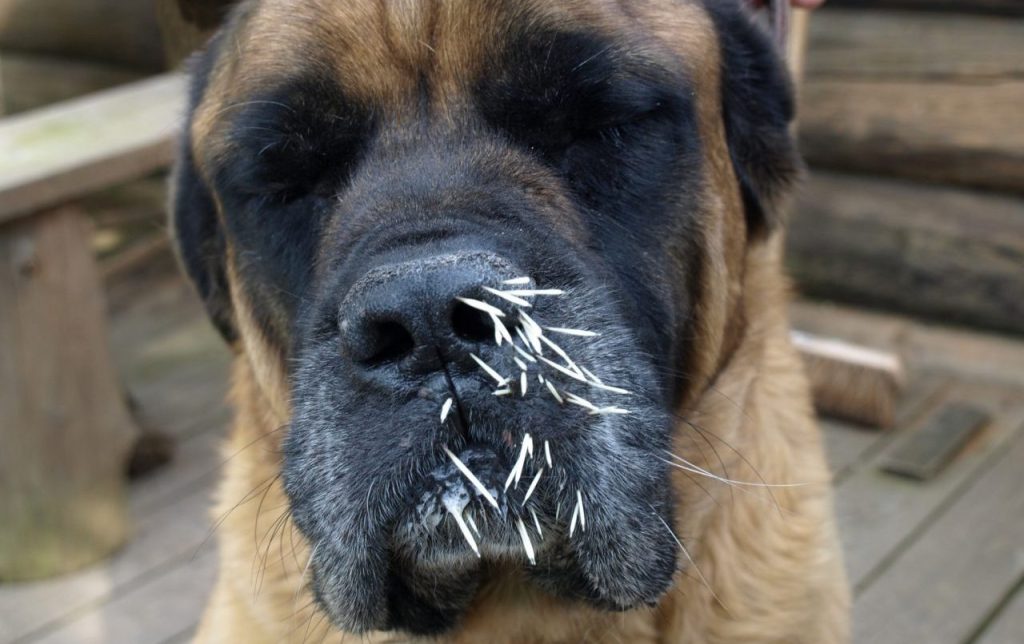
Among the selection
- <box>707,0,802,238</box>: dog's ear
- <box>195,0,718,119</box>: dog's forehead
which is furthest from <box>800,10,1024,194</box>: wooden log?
<box>195,0,718,119</box>: dog's forehead

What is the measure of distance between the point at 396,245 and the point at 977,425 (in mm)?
2892

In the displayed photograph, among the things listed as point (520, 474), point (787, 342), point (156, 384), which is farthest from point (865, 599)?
point (156, 384)

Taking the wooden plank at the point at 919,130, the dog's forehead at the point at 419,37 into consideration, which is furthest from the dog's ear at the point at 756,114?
the wooden plank at the point at 919,130

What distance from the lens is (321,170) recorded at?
6.37 feet

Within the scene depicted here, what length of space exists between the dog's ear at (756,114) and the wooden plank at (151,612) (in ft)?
6.39

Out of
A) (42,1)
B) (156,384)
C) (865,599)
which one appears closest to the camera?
(865,599)

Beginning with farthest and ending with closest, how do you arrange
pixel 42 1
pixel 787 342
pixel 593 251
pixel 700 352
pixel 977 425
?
pixel 42 1
pixel 977 425
pixel 787 342
pixel 700 352
pixel 593 251

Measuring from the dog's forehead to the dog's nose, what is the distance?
473 mm

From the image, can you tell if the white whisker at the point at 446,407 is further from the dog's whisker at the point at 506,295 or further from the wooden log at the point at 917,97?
the wooden log at the point at 917,97

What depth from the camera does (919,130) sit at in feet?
14.7

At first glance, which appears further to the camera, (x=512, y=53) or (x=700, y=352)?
(x=700, y=352)

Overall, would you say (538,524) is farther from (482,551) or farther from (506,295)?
(506,295)

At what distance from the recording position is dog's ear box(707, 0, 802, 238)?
2191 millimetres

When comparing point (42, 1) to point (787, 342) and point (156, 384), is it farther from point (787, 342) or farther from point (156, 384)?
point (787, 342)
